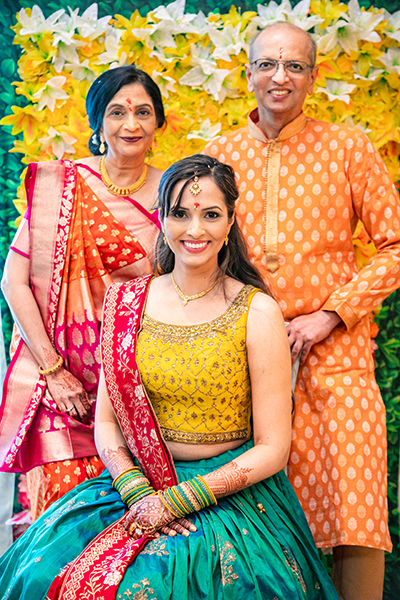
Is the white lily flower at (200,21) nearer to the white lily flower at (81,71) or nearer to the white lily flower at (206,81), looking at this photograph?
the white lily flower at (206,81)

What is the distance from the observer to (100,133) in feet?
8.61

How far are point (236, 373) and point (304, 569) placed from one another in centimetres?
61

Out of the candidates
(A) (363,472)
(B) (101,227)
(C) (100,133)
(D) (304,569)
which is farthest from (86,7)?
(D) (304,569)

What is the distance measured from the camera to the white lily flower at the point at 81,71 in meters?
3.07

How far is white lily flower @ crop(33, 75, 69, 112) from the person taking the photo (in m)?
3.04

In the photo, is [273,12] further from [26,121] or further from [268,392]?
[268,392]

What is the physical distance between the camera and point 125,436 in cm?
200

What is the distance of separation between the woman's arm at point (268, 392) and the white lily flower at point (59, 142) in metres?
1.66

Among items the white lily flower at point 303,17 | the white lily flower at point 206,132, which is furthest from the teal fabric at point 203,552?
the white lily flower at point 303,17

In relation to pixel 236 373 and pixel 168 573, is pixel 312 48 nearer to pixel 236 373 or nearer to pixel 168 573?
pixel 236 373

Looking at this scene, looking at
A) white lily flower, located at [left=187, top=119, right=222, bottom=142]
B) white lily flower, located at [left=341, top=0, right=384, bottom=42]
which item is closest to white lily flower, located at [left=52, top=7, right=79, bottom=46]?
white lily flower, located at [left=187, top=119, right=222, bottom=142]

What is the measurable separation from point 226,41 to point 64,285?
147 centimetres

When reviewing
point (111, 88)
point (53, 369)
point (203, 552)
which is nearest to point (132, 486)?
point (203, 552)

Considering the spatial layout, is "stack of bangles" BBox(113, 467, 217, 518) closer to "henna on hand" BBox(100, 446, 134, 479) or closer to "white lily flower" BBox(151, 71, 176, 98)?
"henna on hand" BBox(100, 446, 134, 479)
